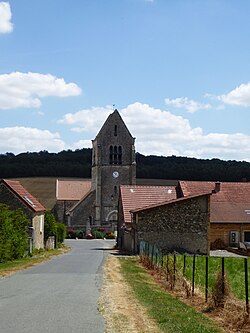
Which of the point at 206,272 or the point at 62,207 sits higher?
the point at 62,207

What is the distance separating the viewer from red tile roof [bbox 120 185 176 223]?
4565cm

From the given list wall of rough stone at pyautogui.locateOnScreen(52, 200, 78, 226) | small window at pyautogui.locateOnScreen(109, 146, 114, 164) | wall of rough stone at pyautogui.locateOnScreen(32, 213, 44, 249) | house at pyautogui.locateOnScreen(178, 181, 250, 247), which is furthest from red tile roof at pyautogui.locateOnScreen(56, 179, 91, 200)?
wall of rough stone at pyautogui.locateOnScreen(32, 213, 44, 249)

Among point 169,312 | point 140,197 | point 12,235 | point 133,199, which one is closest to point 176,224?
point 133,199

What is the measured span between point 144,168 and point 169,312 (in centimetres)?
11239

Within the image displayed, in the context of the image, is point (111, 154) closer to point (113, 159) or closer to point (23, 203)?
point (113, 159)

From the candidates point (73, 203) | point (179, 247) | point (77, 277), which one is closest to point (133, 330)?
point (77, 277)

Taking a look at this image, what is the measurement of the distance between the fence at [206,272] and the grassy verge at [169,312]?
2.77 feet

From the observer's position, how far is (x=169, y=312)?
1226cm

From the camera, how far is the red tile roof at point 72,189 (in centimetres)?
9325

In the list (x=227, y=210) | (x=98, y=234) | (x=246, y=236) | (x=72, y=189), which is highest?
(x=72, y=189)

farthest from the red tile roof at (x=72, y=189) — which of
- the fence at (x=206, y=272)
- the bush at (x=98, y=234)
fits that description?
the fence at (x=206, y=272)

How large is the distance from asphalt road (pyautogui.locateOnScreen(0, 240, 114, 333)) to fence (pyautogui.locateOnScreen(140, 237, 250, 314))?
110 inches

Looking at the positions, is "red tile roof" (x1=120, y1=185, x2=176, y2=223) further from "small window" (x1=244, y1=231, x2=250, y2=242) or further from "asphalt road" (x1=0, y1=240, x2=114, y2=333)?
"asphalt road" (x1=0, y1=240, x2=114, y2=333)

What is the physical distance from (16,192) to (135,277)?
61.5 ft
